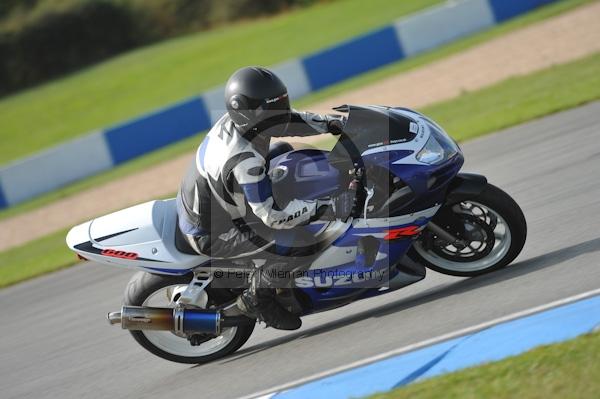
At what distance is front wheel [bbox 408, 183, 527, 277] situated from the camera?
219 inches

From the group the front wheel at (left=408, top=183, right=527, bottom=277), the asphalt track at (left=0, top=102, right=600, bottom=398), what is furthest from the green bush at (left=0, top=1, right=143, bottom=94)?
the front wheel at (left=408, top=183, right=527, bottom=277)

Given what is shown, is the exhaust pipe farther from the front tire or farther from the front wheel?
the front wheel

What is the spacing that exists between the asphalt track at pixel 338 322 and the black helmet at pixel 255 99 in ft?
4.90

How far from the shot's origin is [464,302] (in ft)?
18.0

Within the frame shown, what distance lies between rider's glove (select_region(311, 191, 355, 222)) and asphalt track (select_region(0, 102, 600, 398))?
0.76 m

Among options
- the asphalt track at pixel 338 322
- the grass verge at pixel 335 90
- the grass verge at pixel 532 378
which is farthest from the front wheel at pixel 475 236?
the grass verge at pixel 335 90

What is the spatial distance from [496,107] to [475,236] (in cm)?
702

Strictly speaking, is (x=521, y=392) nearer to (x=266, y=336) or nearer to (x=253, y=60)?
(x=266, y=336)

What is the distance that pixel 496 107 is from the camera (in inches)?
484

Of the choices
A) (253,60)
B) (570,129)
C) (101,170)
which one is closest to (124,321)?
(570,129)

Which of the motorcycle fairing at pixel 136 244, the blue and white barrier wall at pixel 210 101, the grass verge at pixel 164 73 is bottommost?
the motorcycle fairing at pixel 136 244

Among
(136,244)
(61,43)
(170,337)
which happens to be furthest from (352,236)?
(61,43)

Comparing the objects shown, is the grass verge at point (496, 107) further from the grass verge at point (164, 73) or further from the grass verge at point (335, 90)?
the grass verge at point (164, 73)

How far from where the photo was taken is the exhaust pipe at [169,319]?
5.75 metres
